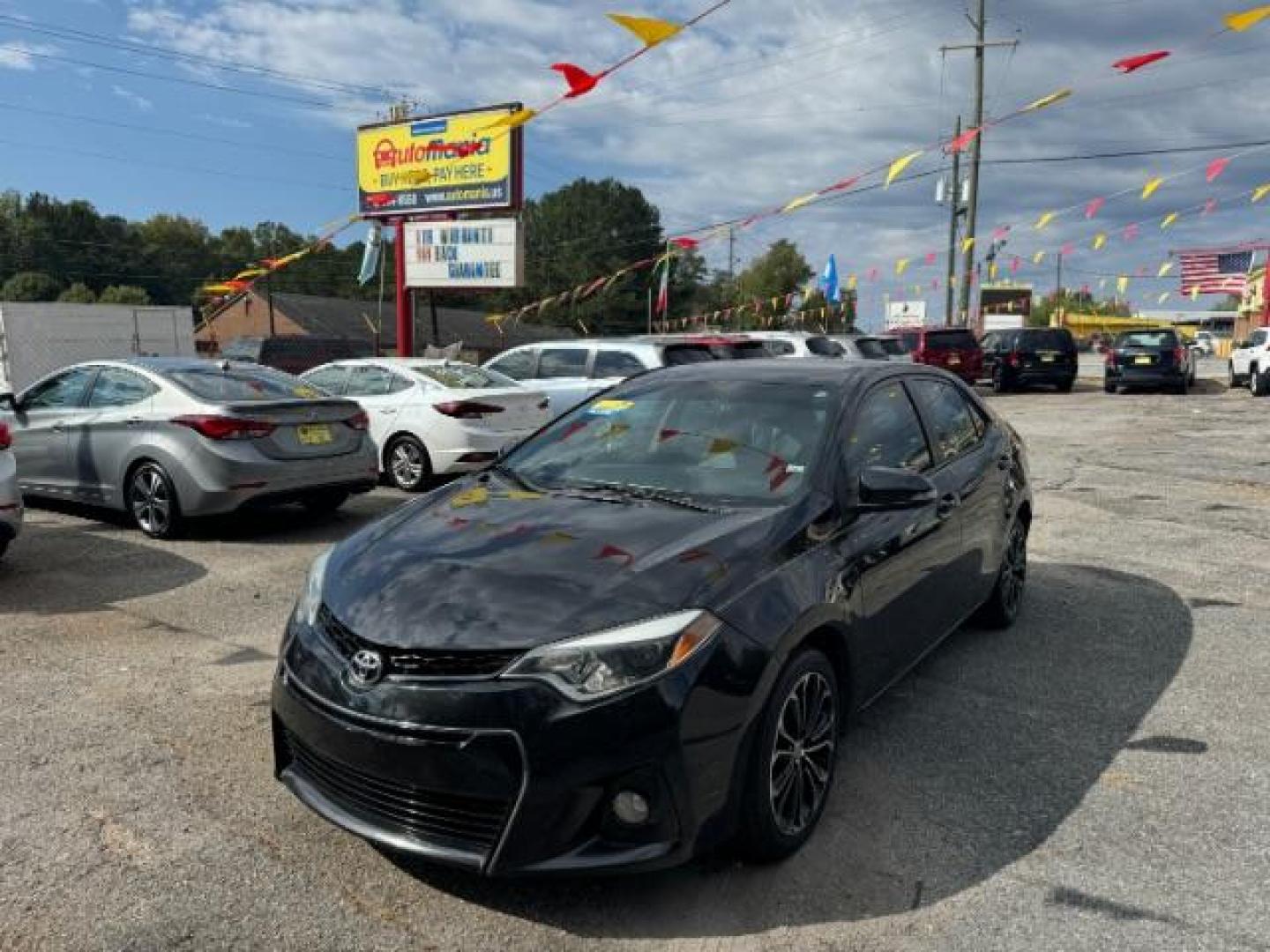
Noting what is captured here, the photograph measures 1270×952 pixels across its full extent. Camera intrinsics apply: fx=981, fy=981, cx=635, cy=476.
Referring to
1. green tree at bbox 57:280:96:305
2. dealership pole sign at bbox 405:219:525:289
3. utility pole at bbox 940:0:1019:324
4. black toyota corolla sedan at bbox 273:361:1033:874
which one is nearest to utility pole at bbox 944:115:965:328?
utility pole at bbox 940:0:1019:324

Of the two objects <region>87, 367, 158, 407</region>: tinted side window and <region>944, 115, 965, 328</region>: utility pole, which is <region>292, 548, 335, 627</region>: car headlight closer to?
<region>87, 367, 158, 407</region>: tinted side window

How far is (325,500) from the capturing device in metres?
8.38

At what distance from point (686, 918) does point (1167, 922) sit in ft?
4.36

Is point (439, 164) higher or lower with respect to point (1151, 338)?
higher

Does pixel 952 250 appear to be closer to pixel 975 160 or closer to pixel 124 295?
pixel 975 160

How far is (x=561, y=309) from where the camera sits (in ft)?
287

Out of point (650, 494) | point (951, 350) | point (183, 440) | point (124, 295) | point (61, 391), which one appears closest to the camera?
point (650, 494)

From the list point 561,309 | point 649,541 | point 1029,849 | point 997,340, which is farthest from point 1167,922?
point 561,309

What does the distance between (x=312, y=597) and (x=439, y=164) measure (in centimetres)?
1656

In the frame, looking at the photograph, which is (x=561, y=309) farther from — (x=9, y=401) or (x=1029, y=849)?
(x=1029, y=849)

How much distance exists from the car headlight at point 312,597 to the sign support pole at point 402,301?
16576mm

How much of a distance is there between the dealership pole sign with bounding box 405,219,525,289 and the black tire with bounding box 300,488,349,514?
34.0 feet

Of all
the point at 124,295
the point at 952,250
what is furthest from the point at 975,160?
the point at 124,295

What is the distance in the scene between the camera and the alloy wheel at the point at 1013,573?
17.2 feet
